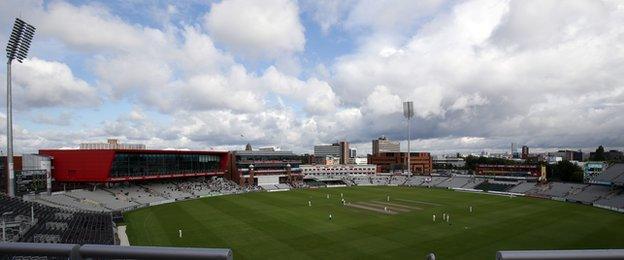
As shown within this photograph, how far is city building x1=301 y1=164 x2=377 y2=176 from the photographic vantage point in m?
122

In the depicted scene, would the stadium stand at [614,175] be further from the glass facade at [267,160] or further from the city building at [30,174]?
the city building at [30,174]

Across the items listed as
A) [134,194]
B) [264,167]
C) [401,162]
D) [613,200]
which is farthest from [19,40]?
[401,162]

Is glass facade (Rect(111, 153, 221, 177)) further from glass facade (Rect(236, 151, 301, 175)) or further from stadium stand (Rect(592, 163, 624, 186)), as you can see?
stadium stand (Rect(592, 163, 624, 186))

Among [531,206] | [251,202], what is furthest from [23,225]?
[531,206]

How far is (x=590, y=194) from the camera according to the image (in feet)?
225

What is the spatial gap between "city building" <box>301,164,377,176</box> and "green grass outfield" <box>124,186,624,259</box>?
54392 millimetres

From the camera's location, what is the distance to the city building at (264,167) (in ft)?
316

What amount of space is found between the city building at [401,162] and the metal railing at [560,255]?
131685 mm

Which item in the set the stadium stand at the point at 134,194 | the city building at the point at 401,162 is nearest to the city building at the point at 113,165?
the stadium stand at the point at 134,194

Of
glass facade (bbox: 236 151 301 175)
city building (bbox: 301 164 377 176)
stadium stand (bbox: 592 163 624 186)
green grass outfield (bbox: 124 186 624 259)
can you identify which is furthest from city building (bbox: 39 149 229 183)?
stadium stand (bbox: 592 163 624 186)

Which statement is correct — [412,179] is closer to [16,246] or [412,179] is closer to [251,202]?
[251,202]

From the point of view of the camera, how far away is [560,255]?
9.12ft

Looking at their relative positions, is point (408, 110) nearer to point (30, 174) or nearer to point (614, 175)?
point (614, 175)

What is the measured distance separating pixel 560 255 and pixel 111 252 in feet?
11.2
